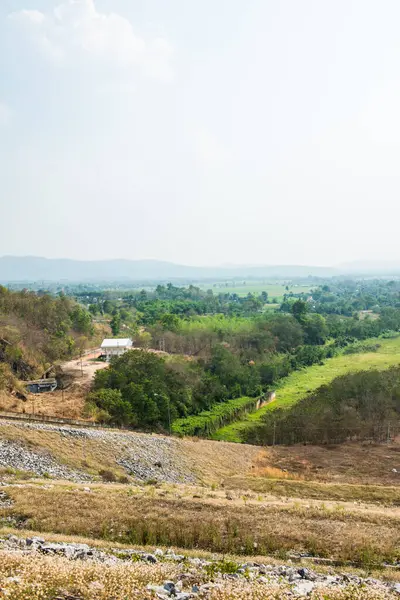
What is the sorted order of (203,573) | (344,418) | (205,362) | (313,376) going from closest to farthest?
(203,573)
(344,418)
(205,362)
(313,376)

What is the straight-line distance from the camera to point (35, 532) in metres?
14.3

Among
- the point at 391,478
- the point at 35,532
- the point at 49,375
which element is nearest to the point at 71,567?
the point at 35,532

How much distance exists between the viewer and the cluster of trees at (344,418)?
1569 inches

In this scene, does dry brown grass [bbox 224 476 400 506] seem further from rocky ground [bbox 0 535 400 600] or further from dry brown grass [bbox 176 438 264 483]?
rocky ground [bbox 0 535 400 600]

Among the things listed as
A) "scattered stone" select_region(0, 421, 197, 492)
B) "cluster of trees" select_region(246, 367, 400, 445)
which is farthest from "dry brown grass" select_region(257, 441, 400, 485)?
"scattered stone" select_region(0, 421, 197, 492)

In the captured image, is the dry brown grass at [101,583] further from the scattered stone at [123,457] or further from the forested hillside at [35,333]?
the forested hillside at [35,333]

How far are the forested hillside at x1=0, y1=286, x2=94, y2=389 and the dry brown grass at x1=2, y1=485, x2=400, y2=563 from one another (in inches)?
954

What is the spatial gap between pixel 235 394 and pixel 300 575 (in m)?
43.1

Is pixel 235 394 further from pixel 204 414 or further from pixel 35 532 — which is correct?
pixel 35 532

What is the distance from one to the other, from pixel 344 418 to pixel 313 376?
2485cm

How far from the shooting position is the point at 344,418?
40875mm

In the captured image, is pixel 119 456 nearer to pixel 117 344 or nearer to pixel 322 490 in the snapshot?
pixel 322 490

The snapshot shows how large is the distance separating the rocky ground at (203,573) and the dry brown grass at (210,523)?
1.48m

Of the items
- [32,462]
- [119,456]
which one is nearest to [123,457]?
[119,456]
